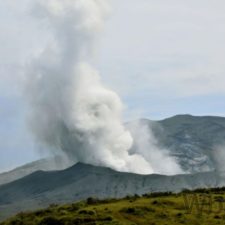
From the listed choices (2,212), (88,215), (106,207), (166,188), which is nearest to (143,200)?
(106,207)

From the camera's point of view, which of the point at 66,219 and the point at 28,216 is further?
the point at 28,216

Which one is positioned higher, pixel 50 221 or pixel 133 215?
pixel 133 215

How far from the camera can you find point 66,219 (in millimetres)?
71375

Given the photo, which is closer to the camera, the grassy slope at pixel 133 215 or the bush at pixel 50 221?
the grassy slope at pixel 133 215

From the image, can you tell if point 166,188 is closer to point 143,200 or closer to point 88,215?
point 143,200

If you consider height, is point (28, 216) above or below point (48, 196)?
below

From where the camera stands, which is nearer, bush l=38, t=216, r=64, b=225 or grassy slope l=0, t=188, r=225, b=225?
grassy slope l=0, t=188, r=225, b=225

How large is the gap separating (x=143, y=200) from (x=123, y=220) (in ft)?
46.5

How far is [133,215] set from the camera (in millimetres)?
73000

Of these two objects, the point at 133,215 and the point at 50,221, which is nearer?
the point at 50,221

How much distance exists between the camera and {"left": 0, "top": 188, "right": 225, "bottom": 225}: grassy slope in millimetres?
69625

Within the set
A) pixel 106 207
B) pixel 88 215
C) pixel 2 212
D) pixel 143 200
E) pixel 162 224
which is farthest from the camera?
pixel 2 212

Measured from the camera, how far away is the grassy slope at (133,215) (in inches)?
2741

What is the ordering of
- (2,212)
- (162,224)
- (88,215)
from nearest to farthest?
(162,224)
(88,215)
(2,212)
